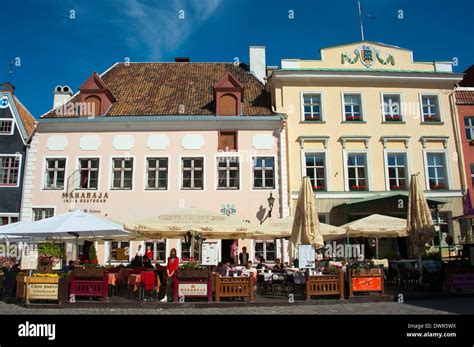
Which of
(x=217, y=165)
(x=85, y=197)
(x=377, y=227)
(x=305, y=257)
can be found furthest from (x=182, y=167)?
(x=305, y=257)

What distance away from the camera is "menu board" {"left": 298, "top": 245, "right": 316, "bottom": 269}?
1198cm

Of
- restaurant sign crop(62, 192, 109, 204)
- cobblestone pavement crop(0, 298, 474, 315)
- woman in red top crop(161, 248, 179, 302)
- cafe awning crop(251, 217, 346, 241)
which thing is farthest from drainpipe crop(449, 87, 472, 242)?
restaurant sign crop(62, 192, 109, 204)

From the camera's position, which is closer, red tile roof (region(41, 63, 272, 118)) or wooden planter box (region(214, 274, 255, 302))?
wooden planter box (region(214, 274, 255, 302))

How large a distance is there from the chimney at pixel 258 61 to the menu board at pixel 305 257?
50.7 feet

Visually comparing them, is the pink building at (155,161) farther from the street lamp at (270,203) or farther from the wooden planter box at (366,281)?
the wooden planter box at (366,281)

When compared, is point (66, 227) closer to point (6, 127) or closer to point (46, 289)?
point (46, 289)

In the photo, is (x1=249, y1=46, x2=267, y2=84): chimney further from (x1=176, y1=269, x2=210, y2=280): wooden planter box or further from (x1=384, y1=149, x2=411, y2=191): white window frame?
(x1=176, y1=269, x2=210, y2=280): wooden planter box

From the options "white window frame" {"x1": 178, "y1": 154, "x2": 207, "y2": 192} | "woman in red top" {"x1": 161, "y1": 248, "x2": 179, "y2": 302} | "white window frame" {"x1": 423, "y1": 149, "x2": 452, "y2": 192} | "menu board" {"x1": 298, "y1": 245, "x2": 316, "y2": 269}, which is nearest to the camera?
"woman in red top" {"x1": 161, "y1": 248, "x2": 179, "y2": 302}

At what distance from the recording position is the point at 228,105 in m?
21.5

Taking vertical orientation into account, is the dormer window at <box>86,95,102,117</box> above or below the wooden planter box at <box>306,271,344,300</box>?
above

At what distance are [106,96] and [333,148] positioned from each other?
12127 millimetres

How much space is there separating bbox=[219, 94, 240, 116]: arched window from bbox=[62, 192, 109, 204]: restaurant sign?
7.18 meters

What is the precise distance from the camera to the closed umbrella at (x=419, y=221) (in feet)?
42.6
